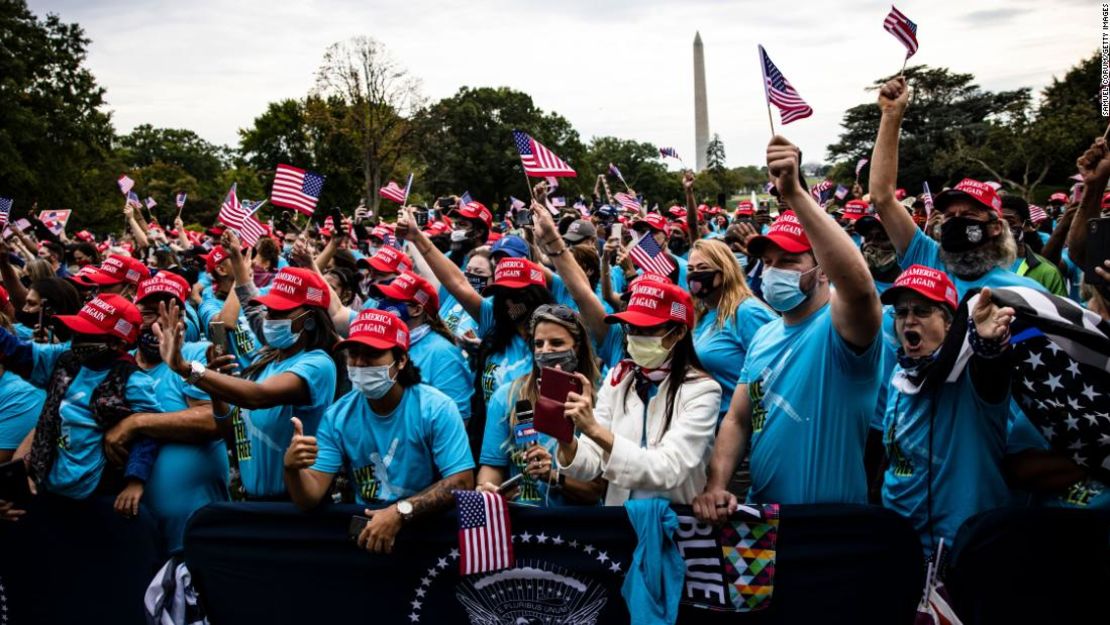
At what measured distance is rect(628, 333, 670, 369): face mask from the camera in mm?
3885

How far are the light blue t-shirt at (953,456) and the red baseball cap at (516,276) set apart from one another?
2657mm

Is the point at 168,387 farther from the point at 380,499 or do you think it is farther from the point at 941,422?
the point at 941,422

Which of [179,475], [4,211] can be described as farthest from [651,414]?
[4,211]

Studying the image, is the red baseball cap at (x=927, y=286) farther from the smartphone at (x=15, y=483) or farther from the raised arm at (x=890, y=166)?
the smartphone at (x=15, y=483)

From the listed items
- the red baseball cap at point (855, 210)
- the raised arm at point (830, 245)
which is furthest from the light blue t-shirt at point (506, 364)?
the red baseball cap at point (855, 210)

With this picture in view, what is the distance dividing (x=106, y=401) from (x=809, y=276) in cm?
390

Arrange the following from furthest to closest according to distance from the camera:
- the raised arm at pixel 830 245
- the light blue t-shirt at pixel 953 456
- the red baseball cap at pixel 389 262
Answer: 1. the red baseball cap at pixel 389 262
2. the light blue t-shirt at pixel 953 456
3. the raised arm at pixel 830 245

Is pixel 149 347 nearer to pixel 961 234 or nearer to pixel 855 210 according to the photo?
pixel 961 234

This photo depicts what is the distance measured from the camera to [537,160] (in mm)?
8531

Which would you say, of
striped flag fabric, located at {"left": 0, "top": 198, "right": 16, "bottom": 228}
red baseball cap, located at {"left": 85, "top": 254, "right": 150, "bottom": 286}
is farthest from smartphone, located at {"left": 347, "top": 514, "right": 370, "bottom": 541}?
striped flag fabric, located at {"left": 0, "top": 198, "right": 16, "bottom": 228}

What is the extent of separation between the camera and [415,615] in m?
3.96

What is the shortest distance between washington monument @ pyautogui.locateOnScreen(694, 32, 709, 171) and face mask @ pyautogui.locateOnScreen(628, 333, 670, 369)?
73.8 meters

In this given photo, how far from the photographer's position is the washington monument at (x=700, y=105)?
241 ft

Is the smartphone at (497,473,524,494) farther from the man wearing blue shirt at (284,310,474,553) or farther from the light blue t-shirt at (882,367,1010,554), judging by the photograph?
the light blue t-shirt at (882,367,1010,554)
